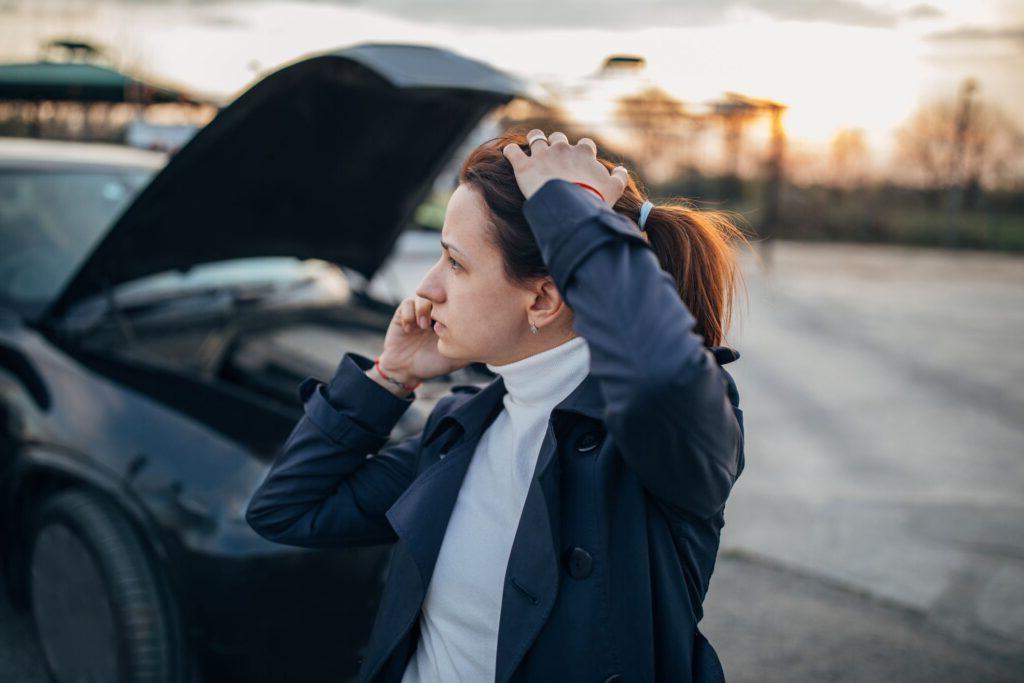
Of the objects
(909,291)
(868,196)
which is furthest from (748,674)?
(868,196)

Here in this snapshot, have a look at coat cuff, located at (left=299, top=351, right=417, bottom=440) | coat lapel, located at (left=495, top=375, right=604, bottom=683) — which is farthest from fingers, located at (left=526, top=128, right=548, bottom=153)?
coat cuff, located at (left=299, top=351, right=417, bottom=440)

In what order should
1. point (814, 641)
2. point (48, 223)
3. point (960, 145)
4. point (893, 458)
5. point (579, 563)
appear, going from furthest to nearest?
1. point (960, 145)
2. point (893, 458)
3. point (48, 223)
4. point (814, 641)
5. point (579, 563)

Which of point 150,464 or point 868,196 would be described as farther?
point 868,196

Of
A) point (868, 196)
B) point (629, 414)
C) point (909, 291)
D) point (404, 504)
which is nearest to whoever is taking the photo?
point (629, 414)

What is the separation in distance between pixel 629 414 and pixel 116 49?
1575 cm

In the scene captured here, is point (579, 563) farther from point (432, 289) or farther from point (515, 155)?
point (515, 155)

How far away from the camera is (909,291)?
44.7 feet

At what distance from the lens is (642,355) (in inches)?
44.0

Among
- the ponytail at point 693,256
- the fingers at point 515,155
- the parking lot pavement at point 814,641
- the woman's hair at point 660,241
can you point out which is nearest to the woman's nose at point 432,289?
the woman's hair at point 660,241

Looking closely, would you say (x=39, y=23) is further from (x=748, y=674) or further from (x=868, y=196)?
(x=868, y=196)

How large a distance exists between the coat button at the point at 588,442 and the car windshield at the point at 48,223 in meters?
2.45

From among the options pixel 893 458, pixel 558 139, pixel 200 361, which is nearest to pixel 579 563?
pixel 558 139

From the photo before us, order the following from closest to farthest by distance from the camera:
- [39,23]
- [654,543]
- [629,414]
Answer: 1. [629,414]
2. [654,543]
3. [39,23]

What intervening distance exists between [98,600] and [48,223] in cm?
172
